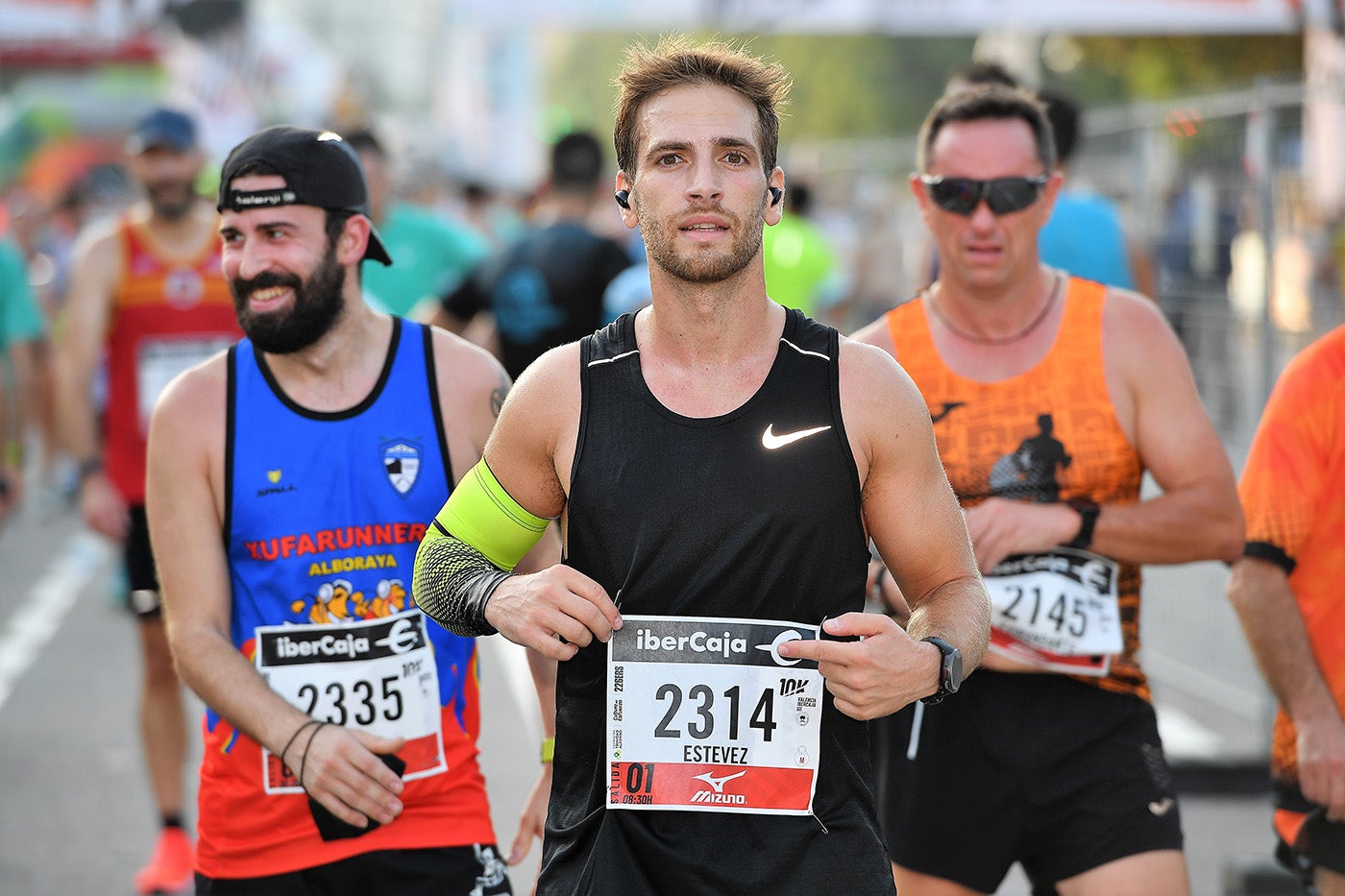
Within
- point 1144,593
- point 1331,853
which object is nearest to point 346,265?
point 1331,853

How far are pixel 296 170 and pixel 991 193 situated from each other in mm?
1640

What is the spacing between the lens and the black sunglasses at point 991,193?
4352mm

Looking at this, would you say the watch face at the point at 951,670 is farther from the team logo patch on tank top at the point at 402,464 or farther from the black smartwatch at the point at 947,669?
the team logo patch on tank top at the point at 402,464

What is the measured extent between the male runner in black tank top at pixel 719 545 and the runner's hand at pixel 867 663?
0.28 feet

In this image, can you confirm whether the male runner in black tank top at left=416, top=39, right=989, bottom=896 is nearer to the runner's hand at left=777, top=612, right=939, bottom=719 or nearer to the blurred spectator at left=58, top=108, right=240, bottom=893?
the runner's hand at left=777, top=612, right=939, bottom=719

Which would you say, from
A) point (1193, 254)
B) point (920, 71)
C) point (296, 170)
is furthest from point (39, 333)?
point (920, 71)

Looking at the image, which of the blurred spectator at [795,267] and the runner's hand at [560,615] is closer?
the runner's hand at [560,615]

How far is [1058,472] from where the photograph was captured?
415 cm

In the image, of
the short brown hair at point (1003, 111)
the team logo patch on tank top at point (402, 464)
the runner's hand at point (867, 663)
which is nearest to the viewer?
the runner's hand at point (867, 663)

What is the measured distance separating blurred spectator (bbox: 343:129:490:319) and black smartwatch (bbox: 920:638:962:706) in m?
5.69

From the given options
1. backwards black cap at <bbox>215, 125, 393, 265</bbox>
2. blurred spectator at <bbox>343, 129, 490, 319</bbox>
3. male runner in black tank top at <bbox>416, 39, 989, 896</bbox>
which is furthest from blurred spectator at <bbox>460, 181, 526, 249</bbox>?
male runner in black tank top at <bbox>416, 39, 989, 896</bbox>

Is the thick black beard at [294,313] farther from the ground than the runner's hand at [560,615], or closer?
farther from the ground

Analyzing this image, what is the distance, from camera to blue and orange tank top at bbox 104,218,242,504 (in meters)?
6.55

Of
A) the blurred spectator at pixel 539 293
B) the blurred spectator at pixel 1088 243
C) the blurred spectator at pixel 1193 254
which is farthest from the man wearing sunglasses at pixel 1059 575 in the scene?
the blurred spectator at pixel 1193 254
